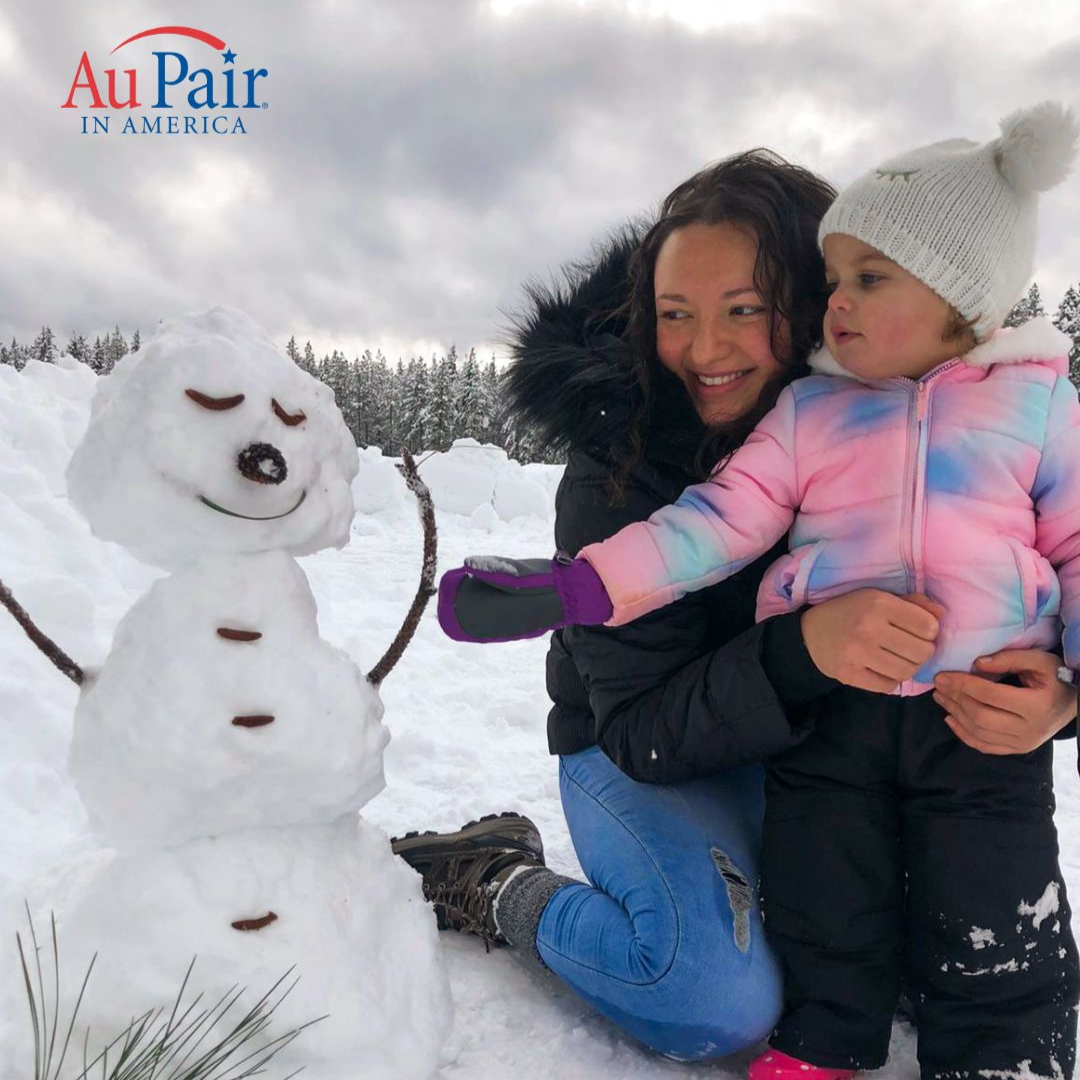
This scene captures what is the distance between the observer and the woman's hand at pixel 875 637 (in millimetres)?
1350

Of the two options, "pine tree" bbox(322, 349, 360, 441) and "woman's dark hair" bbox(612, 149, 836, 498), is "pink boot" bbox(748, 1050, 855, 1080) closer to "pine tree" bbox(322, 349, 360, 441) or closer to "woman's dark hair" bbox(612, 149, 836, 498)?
"woman's dark hair" bbox(612, 149, 836, 498)

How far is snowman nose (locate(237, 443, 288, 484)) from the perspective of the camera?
1.15 m

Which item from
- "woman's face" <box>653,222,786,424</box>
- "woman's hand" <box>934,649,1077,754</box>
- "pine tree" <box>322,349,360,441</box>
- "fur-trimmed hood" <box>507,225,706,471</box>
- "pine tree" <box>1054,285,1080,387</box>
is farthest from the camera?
"pine tree" <box>322,349,360,441</box>

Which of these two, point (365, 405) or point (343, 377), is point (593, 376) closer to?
point (365, 405)

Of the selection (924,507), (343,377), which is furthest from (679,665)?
(343,377)

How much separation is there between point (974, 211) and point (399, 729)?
233 centimetres

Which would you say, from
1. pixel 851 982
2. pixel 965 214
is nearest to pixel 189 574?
pixel 851 982

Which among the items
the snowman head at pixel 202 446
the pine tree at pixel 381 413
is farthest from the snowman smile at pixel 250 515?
the pine tree at pixel 381 413

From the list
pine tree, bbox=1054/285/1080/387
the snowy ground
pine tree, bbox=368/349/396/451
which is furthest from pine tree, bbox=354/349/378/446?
the snowy ground

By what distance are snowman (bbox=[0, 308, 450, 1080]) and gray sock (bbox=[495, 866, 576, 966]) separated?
0.45 m

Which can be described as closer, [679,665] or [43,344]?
[679,665]

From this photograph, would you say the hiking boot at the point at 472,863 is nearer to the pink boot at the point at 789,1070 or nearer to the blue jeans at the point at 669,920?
the blue jeans at the point at 669,920

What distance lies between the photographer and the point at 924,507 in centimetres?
143

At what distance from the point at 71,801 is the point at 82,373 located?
4.92 meters
